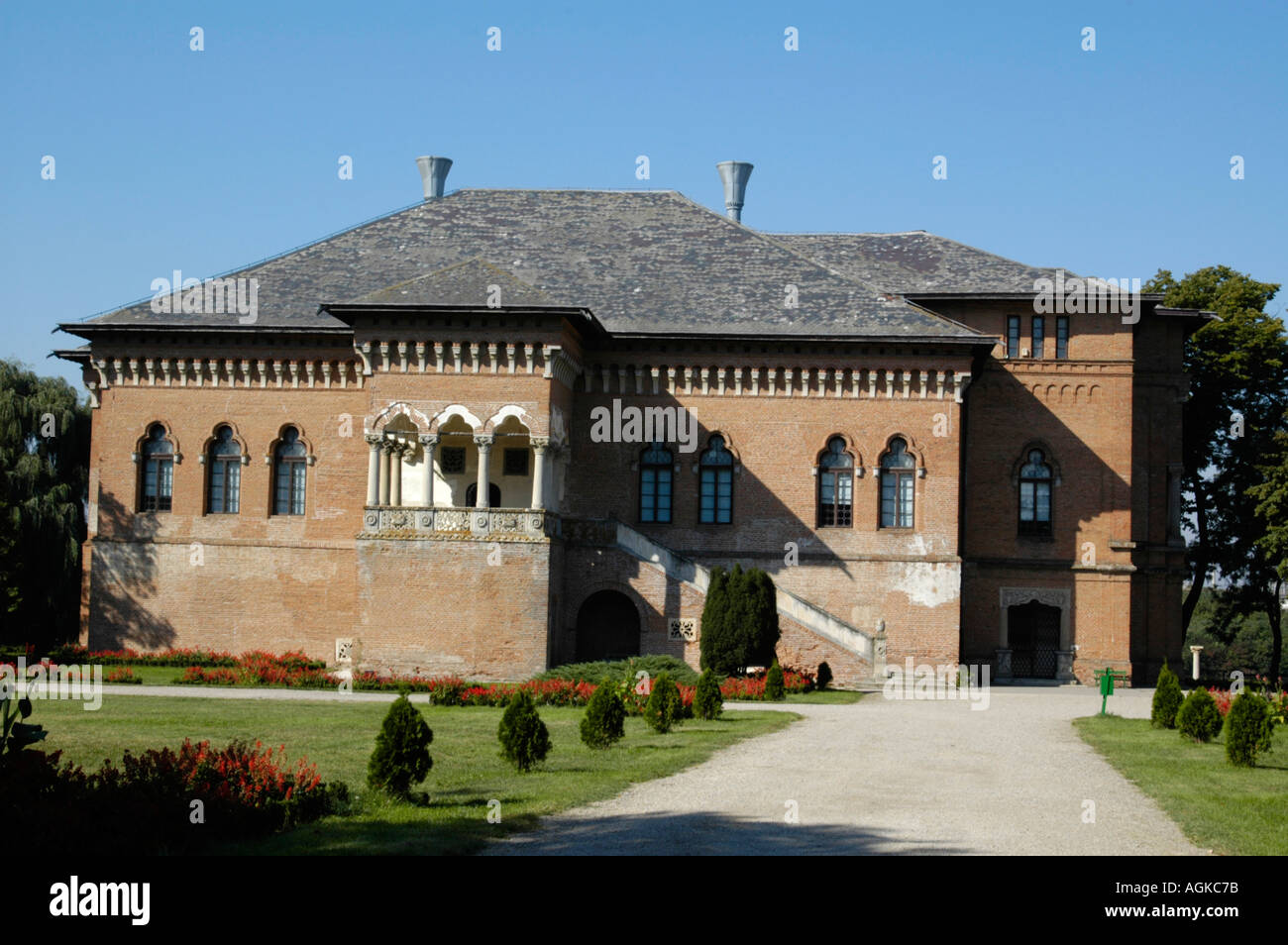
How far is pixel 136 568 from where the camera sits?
130 ft

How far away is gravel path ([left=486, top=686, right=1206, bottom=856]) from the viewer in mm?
12977

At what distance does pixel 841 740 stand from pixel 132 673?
18643 mm

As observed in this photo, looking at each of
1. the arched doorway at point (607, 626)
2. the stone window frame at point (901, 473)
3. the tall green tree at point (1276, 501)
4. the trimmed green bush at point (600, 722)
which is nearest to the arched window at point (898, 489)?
the stone window frame at point (901, 473)

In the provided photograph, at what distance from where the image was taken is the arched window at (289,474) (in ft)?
132

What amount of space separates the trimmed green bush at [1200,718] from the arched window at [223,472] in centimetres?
2696

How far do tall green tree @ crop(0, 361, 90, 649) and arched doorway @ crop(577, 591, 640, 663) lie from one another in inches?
647

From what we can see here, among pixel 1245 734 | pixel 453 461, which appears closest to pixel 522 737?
pixel 1245 734

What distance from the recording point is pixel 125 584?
39.6 metres

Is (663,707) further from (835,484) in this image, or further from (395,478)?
(395,478)

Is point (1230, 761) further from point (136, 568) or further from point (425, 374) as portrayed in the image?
point (136, 568)

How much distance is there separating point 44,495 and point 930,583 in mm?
26318

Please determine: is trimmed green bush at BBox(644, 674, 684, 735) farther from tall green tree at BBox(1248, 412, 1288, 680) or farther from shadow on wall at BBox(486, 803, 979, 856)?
tall green tree at BBox(1248, 412, 1288, 680)

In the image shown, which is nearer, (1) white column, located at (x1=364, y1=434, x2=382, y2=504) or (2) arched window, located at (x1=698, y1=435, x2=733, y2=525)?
(1) white column, located at (x1=364, y1=434, x2=382, y2=504)

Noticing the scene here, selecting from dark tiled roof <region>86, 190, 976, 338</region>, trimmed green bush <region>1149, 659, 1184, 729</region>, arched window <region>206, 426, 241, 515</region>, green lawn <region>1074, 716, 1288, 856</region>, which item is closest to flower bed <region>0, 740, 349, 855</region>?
green lawn <region>1074, 716, 1288, 856</region>
